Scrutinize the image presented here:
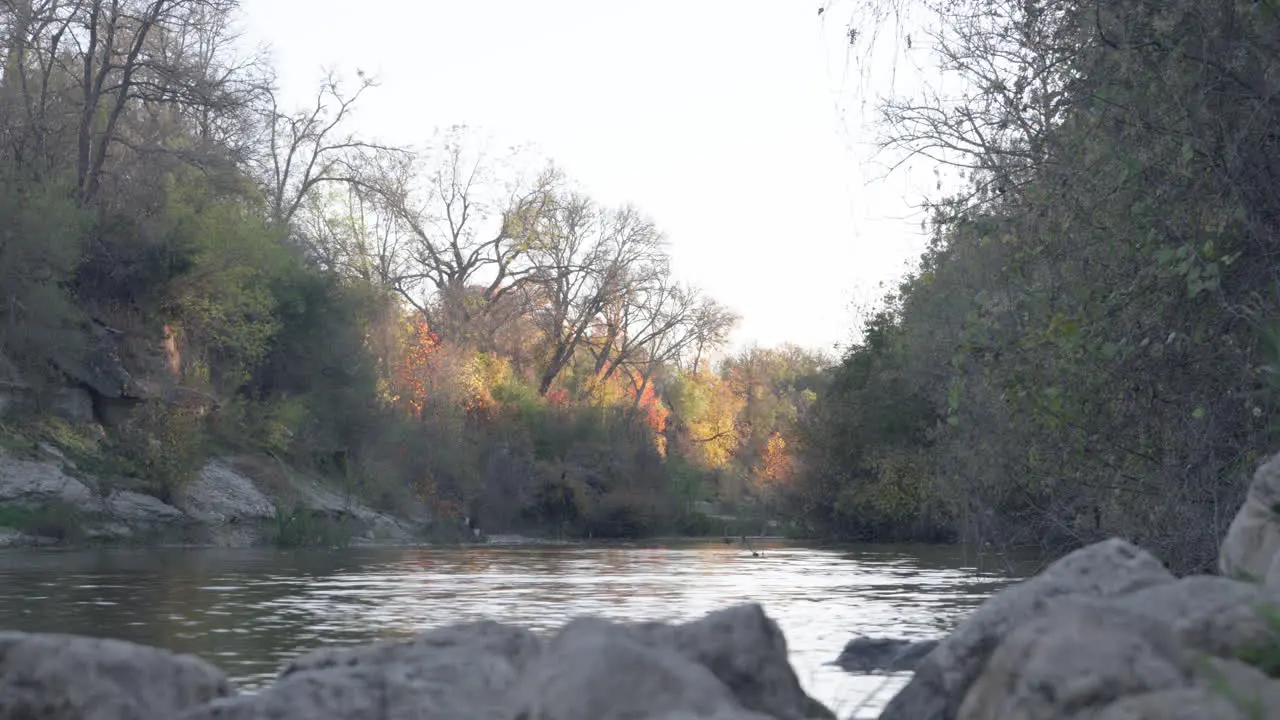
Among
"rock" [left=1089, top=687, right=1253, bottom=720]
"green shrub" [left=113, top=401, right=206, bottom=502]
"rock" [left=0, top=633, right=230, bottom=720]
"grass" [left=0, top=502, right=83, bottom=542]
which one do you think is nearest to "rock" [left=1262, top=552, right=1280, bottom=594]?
"rock" [left=1089, top=687, right=1253, bottom=720]

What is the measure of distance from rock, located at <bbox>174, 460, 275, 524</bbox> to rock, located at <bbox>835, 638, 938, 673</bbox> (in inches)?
1124

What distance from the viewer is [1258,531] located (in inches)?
299

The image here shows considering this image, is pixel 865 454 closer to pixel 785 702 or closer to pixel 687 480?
pixel 687 480

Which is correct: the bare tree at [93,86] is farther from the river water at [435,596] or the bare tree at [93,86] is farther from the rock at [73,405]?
the river water at [435,596]

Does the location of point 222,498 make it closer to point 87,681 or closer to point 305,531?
point 305,531

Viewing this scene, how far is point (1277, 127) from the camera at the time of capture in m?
11.6

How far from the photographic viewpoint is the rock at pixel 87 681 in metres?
6.88

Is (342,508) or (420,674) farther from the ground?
(342,508)

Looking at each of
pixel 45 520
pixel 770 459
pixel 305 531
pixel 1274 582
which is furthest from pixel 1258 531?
pixel 770 459

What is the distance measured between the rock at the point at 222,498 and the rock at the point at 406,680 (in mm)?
30748

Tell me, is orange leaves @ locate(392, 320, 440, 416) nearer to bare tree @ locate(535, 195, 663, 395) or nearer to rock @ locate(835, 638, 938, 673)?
bare tree @ locate(535, 195, 663, 395)

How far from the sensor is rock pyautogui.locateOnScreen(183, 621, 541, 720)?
6453 mm

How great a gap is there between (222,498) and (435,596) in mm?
21729

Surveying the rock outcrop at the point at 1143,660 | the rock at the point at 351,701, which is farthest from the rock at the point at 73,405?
the rock outcrop at the point at 1143,660
